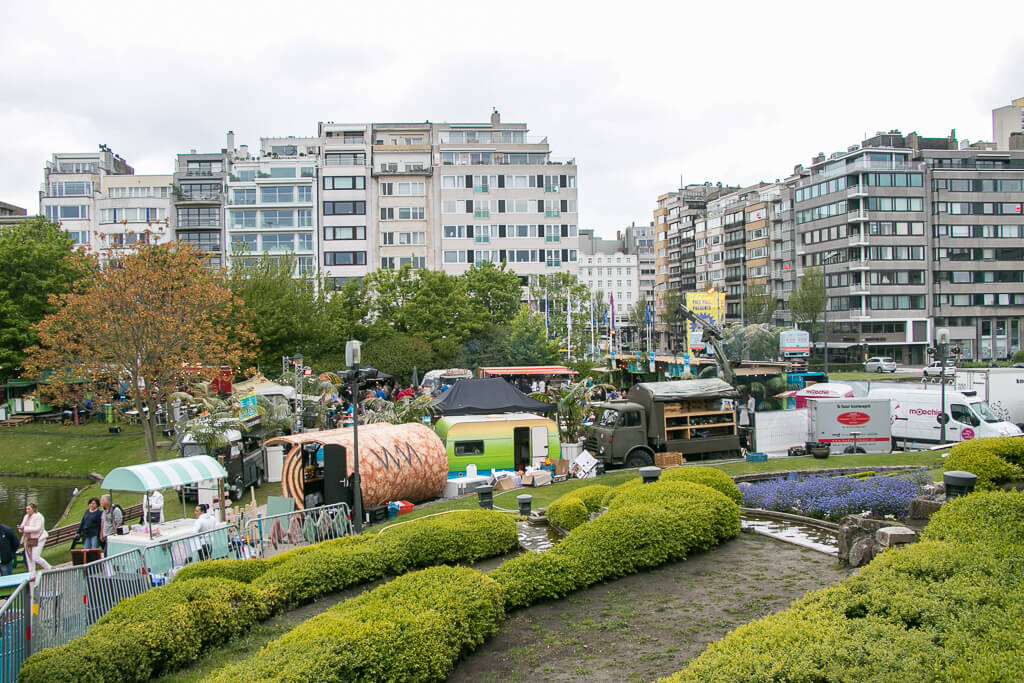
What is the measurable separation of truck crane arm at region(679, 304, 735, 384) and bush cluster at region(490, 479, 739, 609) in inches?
1004

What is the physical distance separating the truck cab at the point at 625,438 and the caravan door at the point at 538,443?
5.89 feet

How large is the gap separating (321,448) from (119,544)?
6.51 m

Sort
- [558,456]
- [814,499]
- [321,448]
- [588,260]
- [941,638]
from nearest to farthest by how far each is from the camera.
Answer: [941,638], [814,499], [321,448], [558,456], [588,260]

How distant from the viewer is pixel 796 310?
252 ft

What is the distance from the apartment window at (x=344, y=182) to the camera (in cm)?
7156

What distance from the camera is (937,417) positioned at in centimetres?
2631

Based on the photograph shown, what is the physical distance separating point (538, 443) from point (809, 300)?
6115 cm

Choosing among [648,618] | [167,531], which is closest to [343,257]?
[167,531]

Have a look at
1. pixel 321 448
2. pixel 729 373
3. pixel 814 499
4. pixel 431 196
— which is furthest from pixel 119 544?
pixel 431 196

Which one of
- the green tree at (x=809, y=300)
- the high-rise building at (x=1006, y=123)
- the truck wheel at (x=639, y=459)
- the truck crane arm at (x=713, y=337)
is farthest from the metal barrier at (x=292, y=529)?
the high-rise building at (x=1006, y=123)

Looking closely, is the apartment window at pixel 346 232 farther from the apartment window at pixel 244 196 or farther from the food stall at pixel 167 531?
the food stall at pixel 167 531

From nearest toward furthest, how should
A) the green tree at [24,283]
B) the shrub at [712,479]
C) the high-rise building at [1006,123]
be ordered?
1. the shrub at [712,479]
2. the green tree at [24,283]
3. the high-rise building at [1006,123]

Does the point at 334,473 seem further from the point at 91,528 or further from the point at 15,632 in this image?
the point at 15,632

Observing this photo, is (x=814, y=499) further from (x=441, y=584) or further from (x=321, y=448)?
(x=321, y=448)
